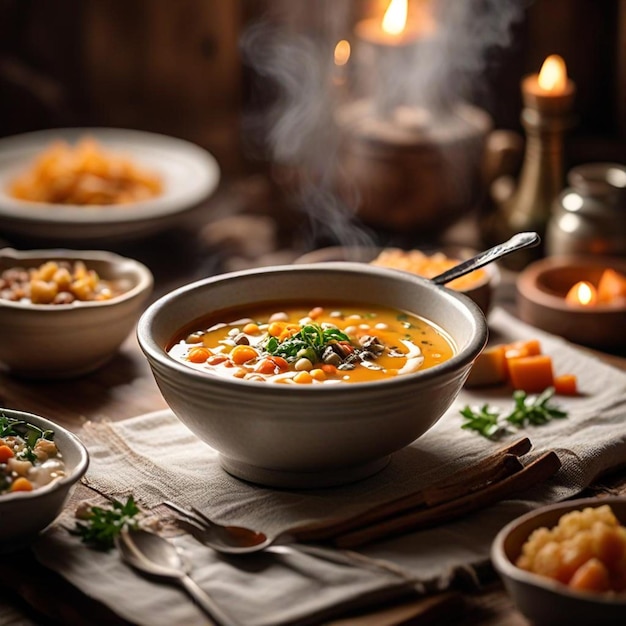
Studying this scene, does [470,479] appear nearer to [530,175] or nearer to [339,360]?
[339,360]

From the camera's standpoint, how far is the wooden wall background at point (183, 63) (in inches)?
201

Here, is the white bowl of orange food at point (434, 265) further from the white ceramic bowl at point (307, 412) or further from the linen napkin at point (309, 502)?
the white ceramic bowl at point (307, 412)

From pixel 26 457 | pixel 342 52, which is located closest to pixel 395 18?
pixel 342 52

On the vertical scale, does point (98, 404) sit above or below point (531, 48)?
below

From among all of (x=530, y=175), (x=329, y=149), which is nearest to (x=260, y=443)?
(x=530, y=175)

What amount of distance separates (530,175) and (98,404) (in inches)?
78.9

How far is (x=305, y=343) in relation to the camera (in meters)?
2.52

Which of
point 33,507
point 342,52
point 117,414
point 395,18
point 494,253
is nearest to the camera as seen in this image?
point 33,507

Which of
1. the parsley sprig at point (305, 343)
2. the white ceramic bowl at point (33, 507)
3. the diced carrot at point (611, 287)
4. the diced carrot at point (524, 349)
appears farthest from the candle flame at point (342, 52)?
the white ceramic bowl at point (33, 507)

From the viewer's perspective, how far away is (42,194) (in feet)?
14.0

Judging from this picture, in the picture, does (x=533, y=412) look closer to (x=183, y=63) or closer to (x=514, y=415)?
(x=514, y=415)

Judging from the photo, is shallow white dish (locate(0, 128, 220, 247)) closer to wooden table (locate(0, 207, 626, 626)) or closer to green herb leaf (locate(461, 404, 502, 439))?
wooden table (locate(0, 207, 626, 626))

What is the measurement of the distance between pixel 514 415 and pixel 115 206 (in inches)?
76.4

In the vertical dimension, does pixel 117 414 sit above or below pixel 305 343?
below
